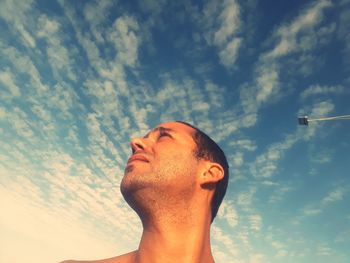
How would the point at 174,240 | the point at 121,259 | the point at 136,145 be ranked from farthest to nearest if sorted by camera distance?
1. the point at 136,145
2. the point at 121,259
3. the point at 174,240

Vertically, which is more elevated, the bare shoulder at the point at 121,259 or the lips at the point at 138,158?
the lips at the point at 138,158

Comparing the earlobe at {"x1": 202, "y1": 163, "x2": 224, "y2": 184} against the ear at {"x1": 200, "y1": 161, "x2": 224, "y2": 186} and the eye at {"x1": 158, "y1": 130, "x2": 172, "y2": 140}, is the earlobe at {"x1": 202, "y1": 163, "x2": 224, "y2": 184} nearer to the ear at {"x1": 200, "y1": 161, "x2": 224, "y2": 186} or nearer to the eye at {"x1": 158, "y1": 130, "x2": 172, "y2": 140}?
the ear at {"x1": 200, "y1": 161, "x2": 224, "y2": 186}

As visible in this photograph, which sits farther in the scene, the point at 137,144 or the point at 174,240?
the point at 137,144

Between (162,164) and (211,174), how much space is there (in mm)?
1056

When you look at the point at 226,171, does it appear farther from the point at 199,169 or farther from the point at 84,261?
the point at 84,261

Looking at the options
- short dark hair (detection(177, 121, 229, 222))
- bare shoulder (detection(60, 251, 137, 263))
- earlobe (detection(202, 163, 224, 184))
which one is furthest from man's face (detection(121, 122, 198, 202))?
bare shoulder (detection(60, 251, 137, 263))

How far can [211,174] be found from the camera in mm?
5398

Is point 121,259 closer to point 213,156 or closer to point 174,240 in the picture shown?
point 174,240

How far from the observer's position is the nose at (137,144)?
5468mm

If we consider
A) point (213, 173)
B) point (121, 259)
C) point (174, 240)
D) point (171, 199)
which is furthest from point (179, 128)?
point (121, 259)

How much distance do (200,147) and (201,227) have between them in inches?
59.3

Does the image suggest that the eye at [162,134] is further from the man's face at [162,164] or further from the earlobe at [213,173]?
the earlobe at [213,173]

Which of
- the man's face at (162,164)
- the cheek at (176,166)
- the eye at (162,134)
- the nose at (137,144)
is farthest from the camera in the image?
the eye at (162,134)

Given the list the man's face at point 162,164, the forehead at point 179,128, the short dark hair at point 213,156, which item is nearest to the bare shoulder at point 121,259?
the man's face at point 162,164
